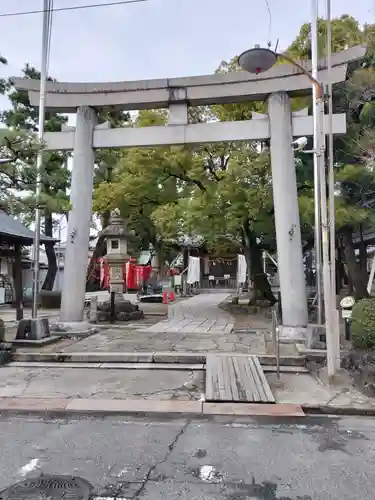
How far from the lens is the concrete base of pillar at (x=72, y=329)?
1044 cm

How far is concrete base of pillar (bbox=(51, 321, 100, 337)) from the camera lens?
411 inches

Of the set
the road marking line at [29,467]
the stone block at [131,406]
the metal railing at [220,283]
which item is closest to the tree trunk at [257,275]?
the stone block at [131,406]

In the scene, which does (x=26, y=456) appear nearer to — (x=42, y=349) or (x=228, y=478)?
(x=228, y=478)

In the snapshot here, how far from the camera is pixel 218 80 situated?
1020 centimetres

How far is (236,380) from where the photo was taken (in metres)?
6.53

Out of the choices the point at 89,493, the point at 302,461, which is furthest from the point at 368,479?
the point at 89,493

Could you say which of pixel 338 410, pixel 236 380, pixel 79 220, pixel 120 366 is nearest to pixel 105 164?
pixel 79 220

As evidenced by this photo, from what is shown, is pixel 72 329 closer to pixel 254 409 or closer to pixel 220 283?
pixel 254 409

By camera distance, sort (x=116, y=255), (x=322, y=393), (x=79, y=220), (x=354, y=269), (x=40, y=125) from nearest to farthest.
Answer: (x=322, y=393)
(x=40, y=125)
(x=79, y=220)
(x=354, y=269)
(x=116, y=255)

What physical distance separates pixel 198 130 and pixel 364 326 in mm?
6116

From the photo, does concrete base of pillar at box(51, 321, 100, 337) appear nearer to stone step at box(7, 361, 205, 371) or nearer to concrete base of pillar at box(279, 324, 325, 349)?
stone step at box(7, 361, 205, 371)

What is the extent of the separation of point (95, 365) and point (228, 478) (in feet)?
15.6

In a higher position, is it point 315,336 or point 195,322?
point 315,336

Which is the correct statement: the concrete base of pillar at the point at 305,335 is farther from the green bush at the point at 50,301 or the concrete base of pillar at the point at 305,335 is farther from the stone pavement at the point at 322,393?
the green bush at the point at 50,301
